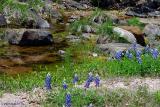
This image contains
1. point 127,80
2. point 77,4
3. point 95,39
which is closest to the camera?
point 127,80

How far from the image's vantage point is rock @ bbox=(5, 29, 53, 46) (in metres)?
22.5

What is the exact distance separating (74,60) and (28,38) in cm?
447

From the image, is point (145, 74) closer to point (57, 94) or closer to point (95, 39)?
point (57, 94)

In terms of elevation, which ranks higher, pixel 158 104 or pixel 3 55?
pixel 158 104

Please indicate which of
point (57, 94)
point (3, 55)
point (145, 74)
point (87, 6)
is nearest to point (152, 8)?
point (87, 6)

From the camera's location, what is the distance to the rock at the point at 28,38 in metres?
22.5

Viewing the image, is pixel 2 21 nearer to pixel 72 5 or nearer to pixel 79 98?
pixel 72 5

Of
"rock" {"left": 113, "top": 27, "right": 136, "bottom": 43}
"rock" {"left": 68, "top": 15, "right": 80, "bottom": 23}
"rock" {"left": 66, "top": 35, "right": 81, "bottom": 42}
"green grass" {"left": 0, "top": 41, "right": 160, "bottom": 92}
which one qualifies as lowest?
"rock" {"left": 68, "top": 15, "right": 80, "bottom": 23}

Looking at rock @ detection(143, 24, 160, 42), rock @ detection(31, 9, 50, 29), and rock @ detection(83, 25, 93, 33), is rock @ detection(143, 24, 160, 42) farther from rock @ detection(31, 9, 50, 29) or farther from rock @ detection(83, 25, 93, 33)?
rock @ detection(31, 9, 50, 29)

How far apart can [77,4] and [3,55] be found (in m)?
21.1

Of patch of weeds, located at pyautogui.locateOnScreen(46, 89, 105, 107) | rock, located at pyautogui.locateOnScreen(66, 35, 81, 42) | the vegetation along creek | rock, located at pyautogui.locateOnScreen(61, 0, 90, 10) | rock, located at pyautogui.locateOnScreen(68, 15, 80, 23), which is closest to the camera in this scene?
patch of weeds, located at pyautogui.locateOnScreen(46, 89, 105, 107)

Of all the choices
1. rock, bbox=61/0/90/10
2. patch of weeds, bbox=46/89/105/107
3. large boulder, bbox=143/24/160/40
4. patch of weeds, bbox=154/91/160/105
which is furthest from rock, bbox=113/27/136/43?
rock, bbox=61/0/90/10

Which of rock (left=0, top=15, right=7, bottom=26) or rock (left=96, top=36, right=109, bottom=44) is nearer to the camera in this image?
rock (left=96, top=36, right=109, bottom=44)

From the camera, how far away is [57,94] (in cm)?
1138
